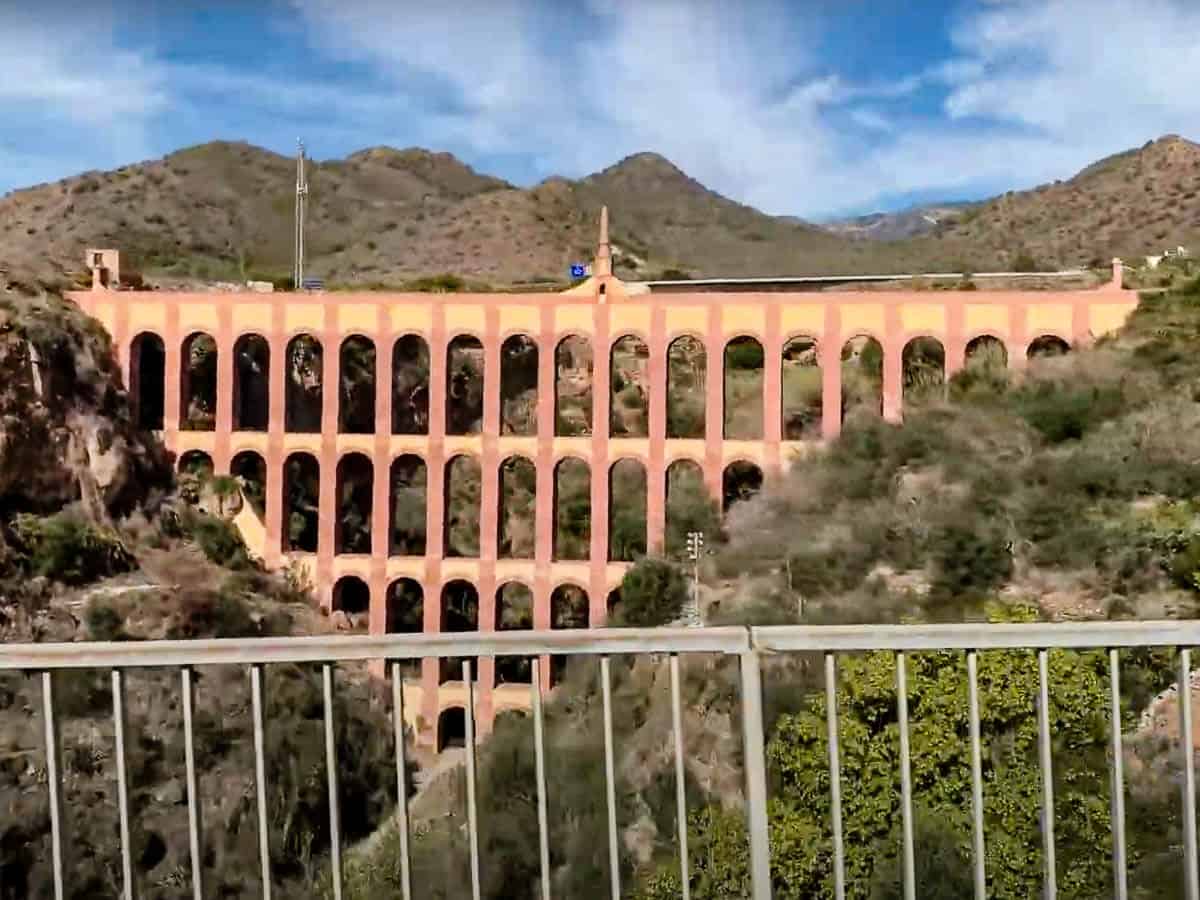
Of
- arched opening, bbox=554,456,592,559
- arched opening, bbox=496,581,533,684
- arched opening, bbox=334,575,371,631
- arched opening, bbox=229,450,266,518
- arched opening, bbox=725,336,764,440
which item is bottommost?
arched opening, bbox=496,581,533,684

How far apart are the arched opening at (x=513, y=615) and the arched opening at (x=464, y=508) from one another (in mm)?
1857

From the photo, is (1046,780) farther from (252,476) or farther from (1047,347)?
(252,476)

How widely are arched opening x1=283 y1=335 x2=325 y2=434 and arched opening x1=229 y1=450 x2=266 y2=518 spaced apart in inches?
132

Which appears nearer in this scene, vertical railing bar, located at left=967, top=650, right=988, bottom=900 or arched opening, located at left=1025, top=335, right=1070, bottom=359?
vertical railing bar, located at left=967, top=650, right=988, bottom=900

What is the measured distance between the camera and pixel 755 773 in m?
3.52

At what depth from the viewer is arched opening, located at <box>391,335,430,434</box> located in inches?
1531

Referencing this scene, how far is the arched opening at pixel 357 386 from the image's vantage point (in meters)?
37.2

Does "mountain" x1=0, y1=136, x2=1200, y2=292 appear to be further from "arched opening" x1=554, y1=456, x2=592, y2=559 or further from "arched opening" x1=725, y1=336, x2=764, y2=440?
"arched opening" x1=554, y1=456, x2=592, y2=559

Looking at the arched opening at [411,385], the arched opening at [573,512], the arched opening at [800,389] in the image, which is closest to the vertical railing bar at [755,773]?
the arched opening at [800,389]

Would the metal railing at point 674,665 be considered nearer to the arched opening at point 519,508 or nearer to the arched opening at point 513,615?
the arched opening at point 513,615

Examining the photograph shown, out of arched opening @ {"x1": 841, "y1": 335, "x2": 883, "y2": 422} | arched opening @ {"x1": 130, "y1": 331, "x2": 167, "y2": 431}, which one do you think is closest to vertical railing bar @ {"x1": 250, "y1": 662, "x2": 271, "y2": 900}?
arched opening @ {"x1": 130, "y1": 331, "x2": 167, "y2": 431}

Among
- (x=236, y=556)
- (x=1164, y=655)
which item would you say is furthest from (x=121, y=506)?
(x=1164, y=655)

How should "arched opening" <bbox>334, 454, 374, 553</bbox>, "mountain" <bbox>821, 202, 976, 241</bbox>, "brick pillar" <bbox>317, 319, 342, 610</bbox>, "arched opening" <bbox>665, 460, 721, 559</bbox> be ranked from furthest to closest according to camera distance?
"mountain" <bbox>821, 202, 976, 241</bbox>
"arched opening" <bbox>334, 454, 374, 553</bbox>
"brick pillar" <bbox>317, 319, 342, 610</bbox>
"arched opening" <bbox>665, 460, 721, 559</bbox>

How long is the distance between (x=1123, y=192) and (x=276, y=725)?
5942cm
